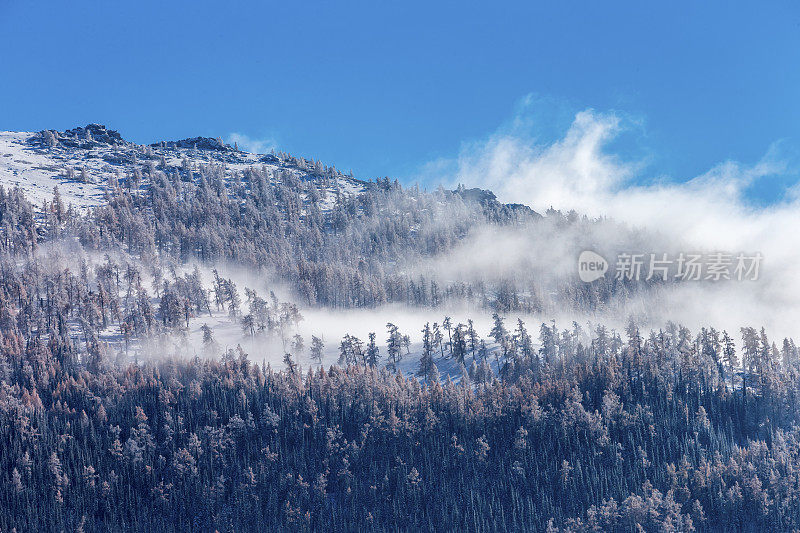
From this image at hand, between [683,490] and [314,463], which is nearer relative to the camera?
[683,490]

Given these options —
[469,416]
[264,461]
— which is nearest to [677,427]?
[469,416]

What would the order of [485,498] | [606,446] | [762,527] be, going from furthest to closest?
[606,446], [485,498], [762,527]

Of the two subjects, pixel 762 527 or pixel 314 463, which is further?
pixel 314 463

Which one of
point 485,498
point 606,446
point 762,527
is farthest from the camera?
point 606,446

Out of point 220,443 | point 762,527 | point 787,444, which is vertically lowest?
point 762,527

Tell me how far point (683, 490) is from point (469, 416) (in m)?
59.0

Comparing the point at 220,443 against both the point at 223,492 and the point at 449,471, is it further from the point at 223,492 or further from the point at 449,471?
the point at 449,471

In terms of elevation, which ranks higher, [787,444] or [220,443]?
[220,443]

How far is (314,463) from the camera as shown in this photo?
634ft

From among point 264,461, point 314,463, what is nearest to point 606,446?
point 314,463

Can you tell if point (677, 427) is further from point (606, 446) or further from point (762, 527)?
point (762, 527)

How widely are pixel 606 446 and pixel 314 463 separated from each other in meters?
81.8

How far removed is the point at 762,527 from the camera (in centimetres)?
16738

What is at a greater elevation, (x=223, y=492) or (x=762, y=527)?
(x=223, y=492)
